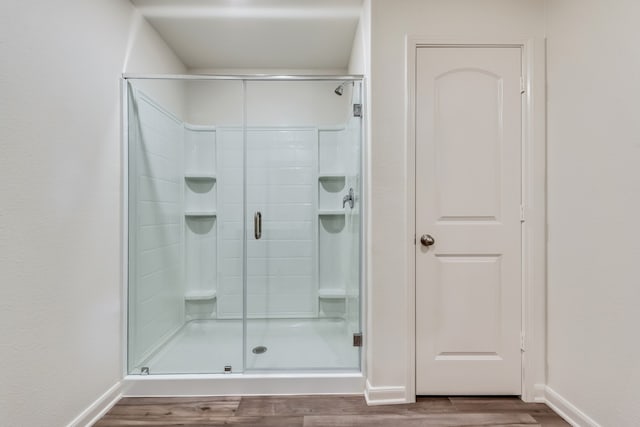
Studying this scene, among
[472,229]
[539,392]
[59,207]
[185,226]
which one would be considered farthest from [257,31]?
[539,392]

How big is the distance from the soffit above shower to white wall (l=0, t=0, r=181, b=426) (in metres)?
0.45

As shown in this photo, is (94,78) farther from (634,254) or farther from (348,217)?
(634,254)

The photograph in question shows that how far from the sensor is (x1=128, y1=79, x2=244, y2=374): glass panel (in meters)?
1.99

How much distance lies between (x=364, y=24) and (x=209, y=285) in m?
2.23

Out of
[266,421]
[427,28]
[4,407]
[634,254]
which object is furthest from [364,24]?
[4,407]

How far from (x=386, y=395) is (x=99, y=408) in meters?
1.57

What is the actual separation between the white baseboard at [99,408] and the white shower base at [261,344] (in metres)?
0.20

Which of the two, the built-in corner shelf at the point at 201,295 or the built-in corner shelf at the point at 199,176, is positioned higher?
the built-in corner shelf at the point at 199,176

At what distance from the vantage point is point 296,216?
254cm

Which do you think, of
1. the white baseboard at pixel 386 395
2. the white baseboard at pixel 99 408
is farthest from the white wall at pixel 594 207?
the white baseboard at pixel 99 408

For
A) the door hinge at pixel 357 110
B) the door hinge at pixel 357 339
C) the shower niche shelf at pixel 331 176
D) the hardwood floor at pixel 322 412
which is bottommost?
the hardwood floor at pixel 322 412

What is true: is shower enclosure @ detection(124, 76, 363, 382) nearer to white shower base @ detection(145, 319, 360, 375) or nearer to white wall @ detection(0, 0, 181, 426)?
white shower base @ detection(145, 319, 360, 375)

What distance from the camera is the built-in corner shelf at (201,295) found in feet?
8.11

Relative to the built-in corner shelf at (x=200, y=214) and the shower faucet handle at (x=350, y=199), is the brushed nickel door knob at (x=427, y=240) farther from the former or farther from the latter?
the built-in corner shelf at (x=200, y=214)
